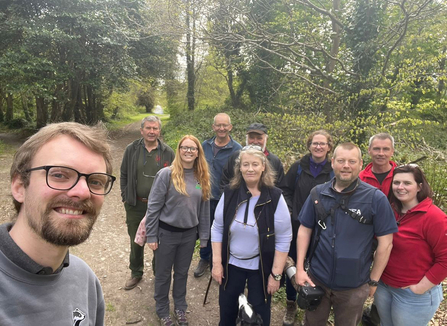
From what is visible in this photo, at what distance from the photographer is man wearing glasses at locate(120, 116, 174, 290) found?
3.64 metres

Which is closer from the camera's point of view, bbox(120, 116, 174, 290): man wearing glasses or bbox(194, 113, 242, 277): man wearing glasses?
bbox(120, 116, 174, 290): man wearing glasses

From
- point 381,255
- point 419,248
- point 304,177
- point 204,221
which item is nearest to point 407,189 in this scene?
point 419,248

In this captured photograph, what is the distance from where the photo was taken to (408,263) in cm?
225

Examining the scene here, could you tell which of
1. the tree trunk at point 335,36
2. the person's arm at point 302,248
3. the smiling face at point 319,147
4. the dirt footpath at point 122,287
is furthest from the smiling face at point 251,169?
the tree trunk at point 335,36

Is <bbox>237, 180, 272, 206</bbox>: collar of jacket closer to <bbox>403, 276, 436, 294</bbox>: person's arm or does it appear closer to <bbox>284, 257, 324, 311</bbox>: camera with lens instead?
<bbox>284, 257, 324, 311</bbox>: camera with lens

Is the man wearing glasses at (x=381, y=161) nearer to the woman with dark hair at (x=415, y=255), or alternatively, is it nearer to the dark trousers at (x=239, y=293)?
the woman with dark hair at (x=415, y=255)

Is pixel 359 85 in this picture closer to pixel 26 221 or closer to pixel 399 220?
pixel 399 220

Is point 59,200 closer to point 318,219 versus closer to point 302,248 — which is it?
point 318,219

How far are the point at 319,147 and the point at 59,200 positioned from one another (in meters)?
2.85

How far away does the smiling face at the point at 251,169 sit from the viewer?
253cm

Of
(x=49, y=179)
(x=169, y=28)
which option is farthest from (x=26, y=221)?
(x=169, y=28)

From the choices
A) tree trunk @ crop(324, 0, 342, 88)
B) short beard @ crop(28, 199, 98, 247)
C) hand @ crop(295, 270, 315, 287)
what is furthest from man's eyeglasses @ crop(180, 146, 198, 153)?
tree trunk @ crop(324, 0, 342, 88)

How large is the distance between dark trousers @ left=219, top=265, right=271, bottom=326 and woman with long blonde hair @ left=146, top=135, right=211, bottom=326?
2.44 feet

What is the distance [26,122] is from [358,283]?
24191mm
